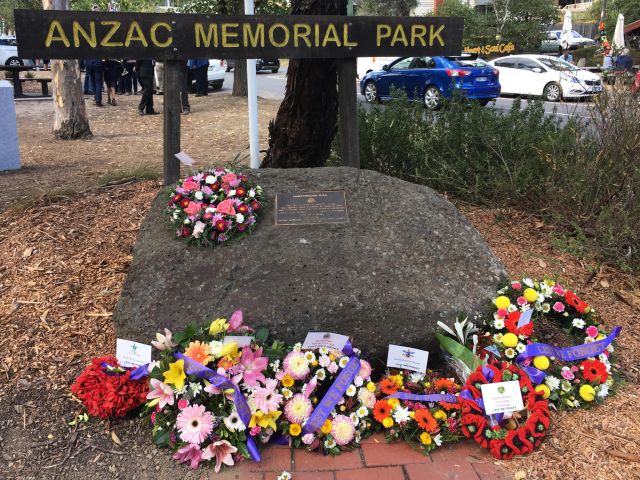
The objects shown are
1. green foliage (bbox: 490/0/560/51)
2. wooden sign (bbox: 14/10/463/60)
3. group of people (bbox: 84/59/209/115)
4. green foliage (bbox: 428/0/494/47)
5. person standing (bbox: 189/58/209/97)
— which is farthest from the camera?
green foliage (bbox: 490/0/560/51)

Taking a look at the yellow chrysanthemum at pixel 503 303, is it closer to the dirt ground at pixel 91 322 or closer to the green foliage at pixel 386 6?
the dirt ground at pixel 91 322

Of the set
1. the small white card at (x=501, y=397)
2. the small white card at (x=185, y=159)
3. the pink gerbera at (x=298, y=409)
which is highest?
the small white card at (x=185, y=159)

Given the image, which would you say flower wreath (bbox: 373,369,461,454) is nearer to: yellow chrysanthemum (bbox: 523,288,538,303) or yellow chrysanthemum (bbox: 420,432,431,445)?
yellow chrysanthemum (bbox: 420,432,431,445)

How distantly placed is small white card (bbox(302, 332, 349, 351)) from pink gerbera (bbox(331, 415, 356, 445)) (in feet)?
1.14

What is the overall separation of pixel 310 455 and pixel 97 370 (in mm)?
1106

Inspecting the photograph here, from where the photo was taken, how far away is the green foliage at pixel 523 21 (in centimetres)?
3741

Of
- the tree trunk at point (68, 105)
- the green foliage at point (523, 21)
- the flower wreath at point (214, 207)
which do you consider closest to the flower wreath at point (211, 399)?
the flower wreath at point (214, 207)

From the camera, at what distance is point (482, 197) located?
16.4ft

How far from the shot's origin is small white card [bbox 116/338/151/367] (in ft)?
9.26

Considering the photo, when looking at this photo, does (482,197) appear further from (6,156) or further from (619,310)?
(6,156)

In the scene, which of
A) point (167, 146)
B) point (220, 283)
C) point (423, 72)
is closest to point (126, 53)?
point (167, 146)

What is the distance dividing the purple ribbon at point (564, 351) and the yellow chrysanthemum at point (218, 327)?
1.40 meters

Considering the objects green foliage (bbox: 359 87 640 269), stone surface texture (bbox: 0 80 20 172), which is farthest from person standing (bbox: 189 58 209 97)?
A: green foliage (bbox: 359 87 640 269)

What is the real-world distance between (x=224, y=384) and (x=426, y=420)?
35.2 inches
